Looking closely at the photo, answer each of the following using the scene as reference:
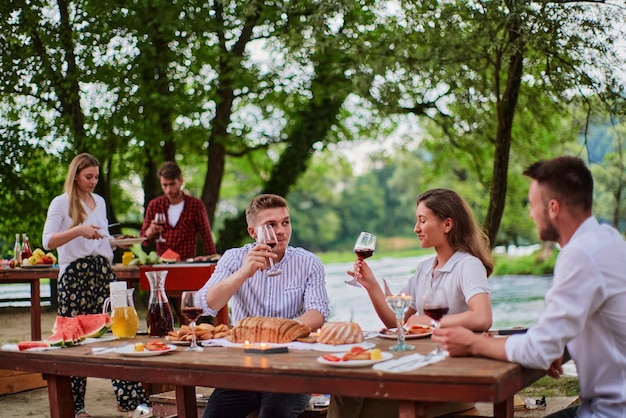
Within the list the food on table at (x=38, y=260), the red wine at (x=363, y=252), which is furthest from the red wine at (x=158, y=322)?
the food on table at (x=38, y=260)

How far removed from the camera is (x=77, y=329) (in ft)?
11.8

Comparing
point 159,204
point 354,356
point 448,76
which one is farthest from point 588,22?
point 354,356

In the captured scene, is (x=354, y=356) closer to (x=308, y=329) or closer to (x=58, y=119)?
(x=308, y=329)

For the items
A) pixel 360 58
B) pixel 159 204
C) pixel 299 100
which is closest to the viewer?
pixel 159 204

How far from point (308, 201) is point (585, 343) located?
30.9 metres

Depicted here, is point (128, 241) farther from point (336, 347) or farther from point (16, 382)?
point (336, 347)

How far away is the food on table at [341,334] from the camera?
3.05 meters

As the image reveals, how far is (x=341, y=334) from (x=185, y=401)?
88cm

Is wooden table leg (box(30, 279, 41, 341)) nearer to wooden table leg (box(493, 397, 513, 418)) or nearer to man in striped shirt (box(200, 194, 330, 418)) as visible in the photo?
man in striped shirt (box(200, 194, 330, 418))

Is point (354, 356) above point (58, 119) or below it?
below

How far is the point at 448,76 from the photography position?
8469 mm

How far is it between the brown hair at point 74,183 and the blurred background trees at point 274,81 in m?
2.70

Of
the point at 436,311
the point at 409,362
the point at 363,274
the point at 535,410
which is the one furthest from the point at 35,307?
the point at 409,362

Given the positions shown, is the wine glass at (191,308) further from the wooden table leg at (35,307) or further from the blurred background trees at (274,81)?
the blurred background trees at (274,81)
